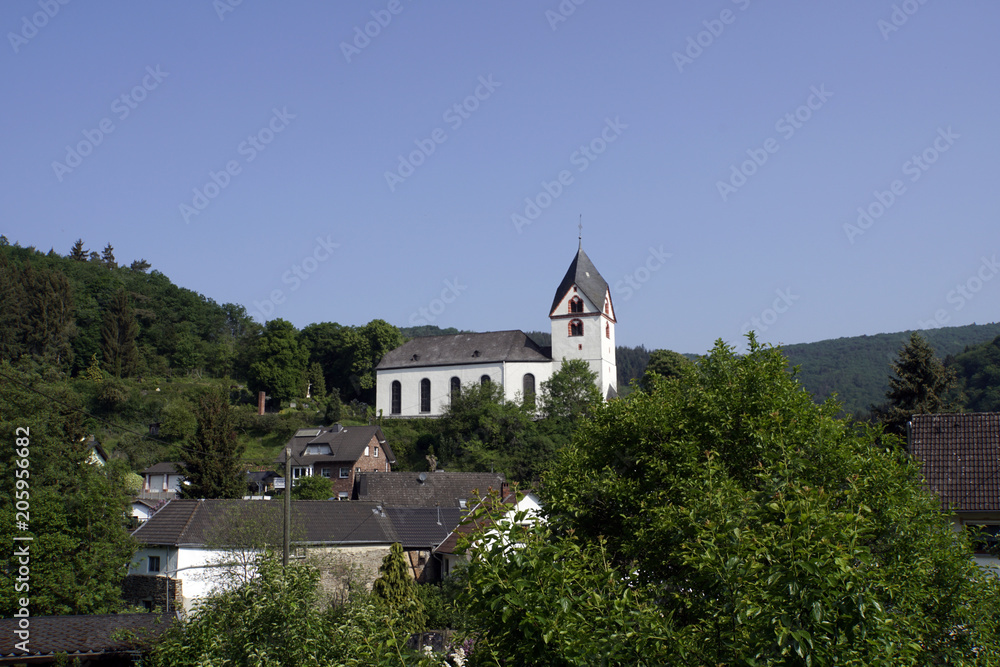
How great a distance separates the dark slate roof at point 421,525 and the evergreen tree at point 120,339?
5679 cm

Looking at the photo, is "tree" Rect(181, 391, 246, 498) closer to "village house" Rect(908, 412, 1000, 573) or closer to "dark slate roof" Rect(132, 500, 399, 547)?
"dark slate roof" Rect(132, 500, 399, 547)

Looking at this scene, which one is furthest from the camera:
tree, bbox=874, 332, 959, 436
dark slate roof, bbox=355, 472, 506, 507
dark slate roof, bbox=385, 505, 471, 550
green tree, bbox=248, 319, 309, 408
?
green tree, bbox=248, 319, 309, 408

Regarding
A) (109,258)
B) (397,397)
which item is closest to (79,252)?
(109,258)

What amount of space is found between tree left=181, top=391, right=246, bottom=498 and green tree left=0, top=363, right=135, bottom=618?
44.5ft

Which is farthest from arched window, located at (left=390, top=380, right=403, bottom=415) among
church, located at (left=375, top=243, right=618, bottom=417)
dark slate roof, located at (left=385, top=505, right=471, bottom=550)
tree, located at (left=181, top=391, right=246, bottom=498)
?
dark slate roof, located at (left=385, top=505, right=471, bottom=550)

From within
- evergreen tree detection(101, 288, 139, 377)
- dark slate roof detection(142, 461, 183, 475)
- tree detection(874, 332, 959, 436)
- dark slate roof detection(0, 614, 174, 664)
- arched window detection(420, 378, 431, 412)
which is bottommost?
dark slate roof detection(0, 614, 174, 664)

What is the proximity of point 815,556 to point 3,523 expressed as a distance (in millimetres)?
22998

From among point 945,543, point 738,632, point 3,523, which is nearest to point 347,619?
point 738,632

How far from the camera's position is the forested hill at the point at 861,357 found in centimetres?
12238

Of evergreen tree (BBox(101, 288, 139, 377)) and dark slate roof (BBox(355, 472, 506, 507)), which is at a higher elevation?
evergreen tree (BBox(101, 288, 139, 377))

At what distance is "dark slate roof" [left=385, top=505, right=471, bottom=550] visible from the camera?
3425 cm

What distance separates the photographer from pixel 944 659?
26.3 ft

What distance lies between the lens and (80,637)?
1516 centimetres

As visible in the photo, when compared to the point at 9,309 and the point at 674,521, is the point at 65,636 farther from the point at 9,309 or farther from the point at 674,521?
the point at 9,309
